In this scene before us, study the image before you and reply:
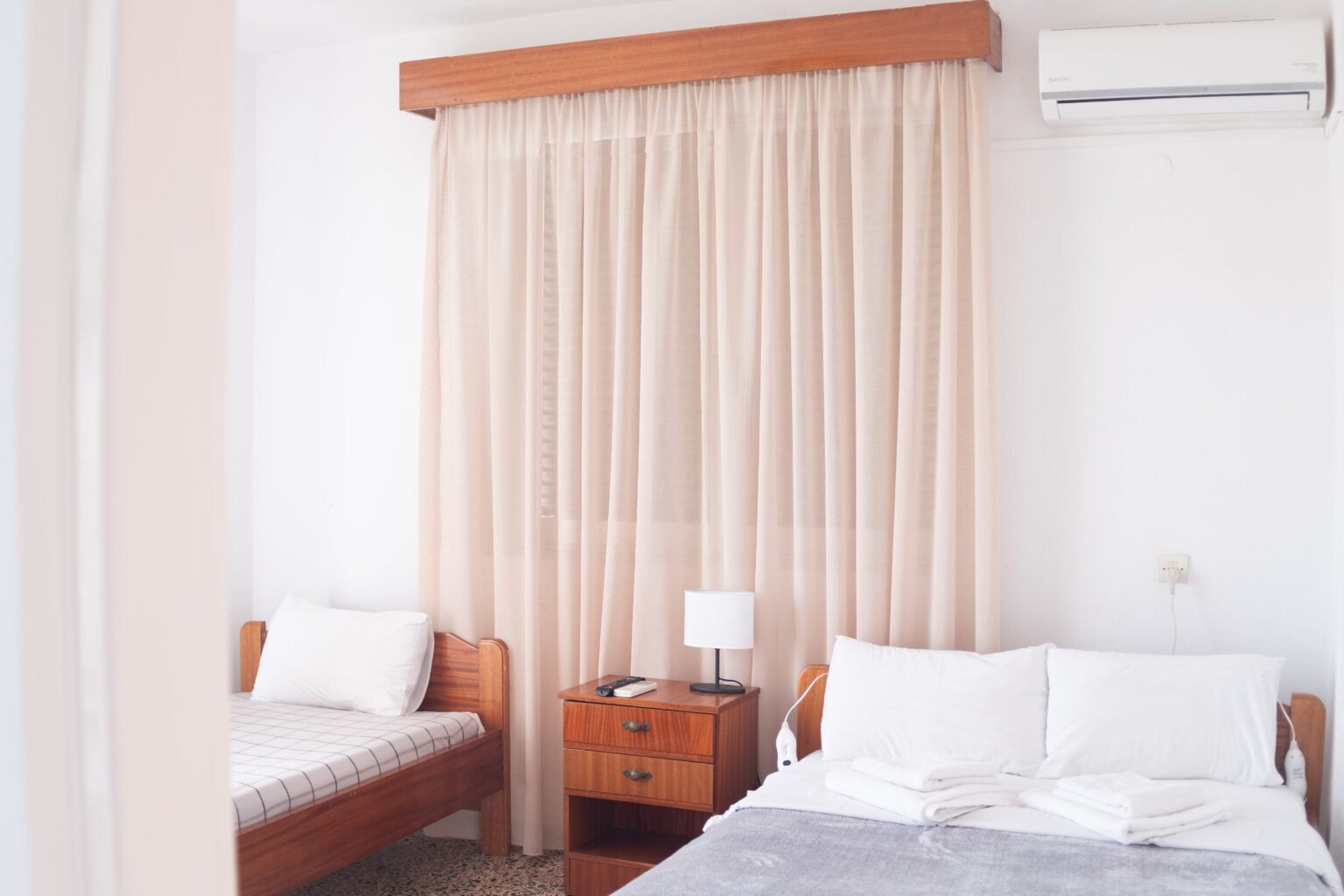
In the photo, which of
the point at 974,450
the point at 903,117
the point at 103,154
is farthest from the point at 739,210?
the point at 103,154

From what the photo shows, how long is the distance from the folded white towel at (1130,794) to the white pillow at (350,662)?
7.07 feet

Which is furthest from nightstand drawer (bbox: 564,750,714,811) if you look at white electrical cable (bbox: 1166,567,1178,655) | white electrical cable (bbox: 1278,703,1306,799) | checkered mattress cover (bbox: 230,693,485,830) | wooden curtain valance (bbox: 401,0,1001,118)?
wooden curtain valance (bbox: 401,0,1001,118)

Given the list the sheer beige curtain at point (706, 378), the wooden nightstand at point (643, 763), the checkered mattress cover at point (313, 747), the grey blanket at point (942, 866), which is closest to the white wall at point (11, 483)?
the grey blanket at point (942, 866)

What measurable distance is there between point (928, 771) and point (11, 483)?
100 inches

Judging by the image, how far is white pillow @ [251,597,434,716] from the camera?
3635 mm

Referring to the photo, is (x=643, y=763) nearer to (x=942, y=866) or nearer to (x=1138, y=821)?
(x=942, y=866)

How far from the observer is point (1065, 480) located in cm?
329

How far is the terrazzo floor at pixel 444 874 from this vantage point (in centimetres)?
339

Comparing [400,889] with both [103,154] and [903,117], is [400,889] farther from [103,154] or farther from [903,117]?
[103,154]

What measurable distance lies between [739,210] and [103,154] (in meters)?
3.40

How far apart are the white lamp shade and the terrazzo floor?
96 cm

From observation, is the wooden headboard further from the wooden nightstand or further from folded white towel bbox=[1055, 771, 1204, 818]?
folded white towel bbox=[1055, 771, 1204, 818]

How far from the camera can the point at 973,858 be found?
7.22 feet

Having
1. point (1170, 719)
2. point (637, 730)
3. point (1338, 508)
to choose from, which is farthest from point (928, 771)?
point (1338, 508)
